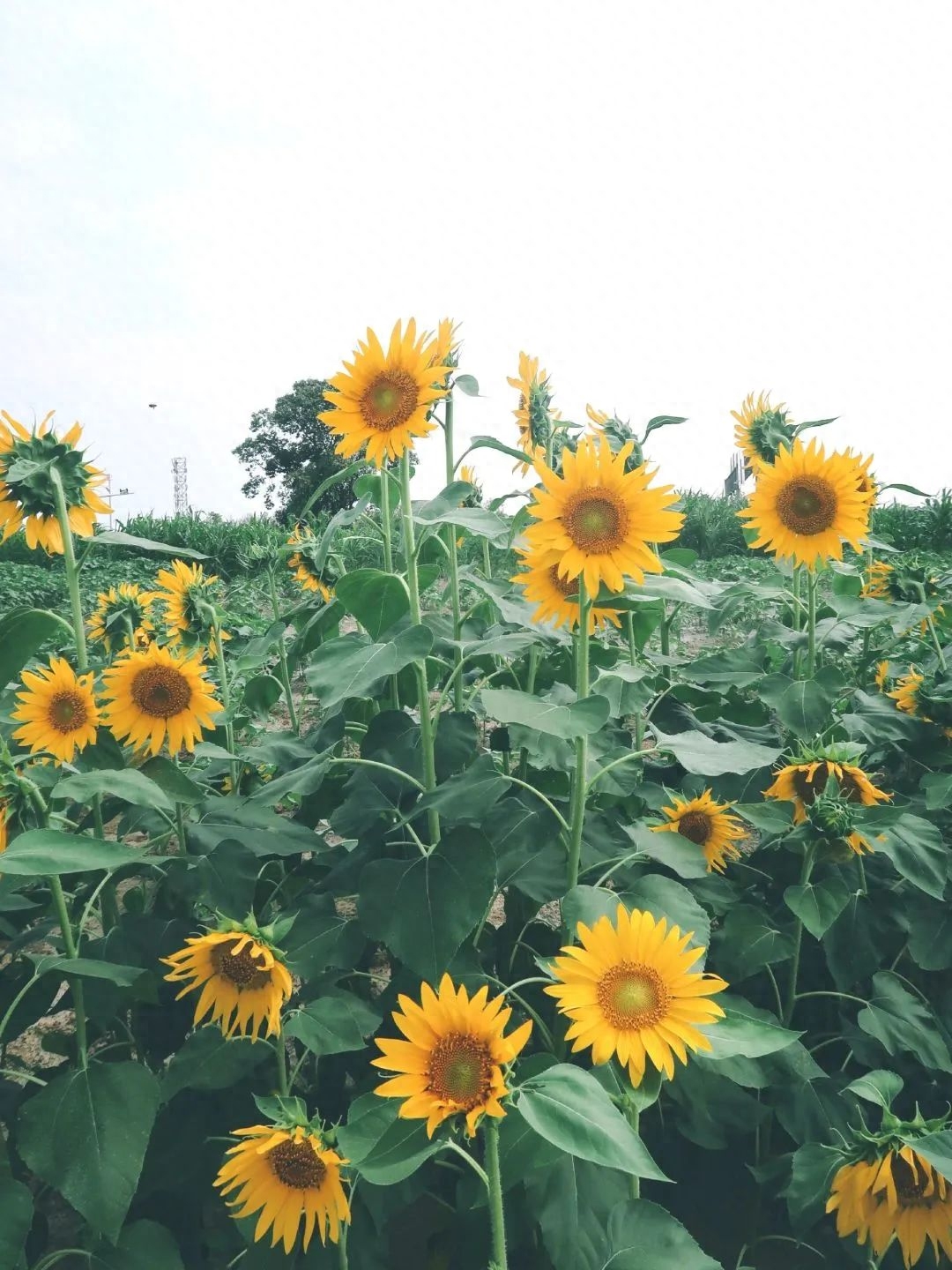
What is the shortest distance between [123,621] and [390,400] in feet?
1.97

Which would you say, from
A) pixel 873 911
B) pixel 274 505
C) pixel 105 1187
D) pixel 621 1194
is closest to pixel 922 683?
pixel 873 911

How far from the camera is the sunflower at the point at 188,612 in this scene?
1.78 m

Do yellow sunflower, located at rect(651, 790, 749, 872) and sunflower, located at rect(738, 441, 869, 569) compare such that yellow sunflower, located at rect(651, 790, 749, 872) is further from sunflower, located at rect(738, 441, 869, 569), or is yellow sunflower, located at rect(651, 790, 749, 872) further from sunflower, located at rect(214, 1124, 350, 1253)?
sunflower, located at rect(214, 1124, 350, 1253)

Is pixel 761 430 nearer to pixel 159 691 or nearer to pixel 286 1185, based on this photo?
pixel 159 691

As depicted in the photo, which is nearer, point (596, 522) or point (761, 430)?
point (596, 522)

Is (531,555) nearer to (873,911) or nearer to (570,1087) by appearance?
(570,1087)

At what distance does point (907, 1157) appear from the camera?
3.63 ft

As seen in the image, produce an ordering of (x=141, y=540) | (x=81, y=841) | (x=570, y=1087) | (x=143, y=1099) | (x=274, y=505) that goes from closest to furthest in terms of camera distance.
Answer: (x=570, y=1087)
(x=81, y=841)
(x=143, y=1099)
(x=141, y=540)
(x=274, y=505)

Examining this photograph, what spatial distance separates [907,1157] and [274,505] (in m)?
27.1

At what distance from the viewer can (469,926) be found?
1.17m

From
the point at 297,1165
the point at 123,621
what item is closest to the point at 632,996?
the point at 297,1165

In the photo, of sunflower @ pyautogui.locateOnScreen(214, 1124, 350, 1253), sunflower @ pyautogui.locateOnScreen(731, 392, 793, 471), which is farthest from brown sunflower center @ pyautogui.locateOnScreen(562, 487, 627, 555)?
sunflower @ pyautogui.locateOnScreen(731, 392, 793, 471)

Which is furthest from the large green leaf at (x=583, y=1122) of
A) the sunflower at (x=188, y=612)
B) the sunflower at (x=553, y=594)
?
the sunflower at (x=188, y=612)

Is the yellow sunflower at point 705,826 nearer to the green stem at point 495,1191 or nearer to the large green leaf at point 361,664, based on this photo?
the large green leaf at point 361,664
